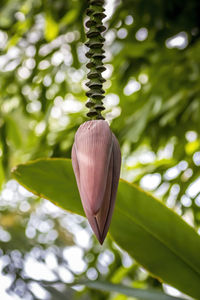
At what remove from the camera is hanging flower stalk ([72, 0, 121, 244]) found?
0.44m

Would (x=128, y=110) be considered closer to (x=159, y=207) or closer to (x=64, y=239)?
(x=159, y=207)

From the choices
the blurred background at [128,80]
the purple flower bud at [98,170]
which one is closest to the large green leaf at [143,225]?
the purple flower bud at [98,170]

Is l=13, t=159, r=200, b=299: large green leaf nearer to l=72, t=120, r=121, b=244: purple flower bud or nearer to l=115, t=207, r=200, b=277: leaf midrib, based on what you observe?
l=115, t=207, r=200, b=277: leaf midrib

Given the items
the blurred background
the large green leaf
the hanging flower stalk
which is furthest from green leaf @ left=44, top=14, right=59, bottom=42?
the hanging flower stalk

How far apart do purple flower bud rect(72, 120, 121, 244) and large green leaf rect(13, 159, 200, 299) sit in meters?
0.26

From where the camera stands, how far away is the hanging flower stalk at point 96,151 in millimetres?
438

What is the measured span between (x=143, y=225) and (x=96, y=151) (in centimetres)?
35

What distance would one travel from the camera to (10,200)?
3.86 m

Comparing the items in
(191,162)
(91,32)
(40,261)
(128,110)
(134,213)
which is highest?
(91,32)

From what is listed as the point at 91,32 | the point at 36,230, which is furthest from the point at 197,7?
the point at 36,230

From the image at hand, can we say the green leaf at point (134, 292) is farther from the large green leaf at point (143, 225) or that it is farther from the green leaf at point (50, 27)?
the green leaf at point (50, 27)

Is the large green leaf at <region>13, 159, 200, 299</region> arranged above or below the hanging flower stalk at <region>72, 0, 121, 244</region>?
below

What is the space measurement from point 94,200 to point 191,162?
1204 mm

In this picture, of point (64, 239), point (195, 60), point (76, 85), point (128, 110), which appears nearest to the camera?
point (195, 60)
